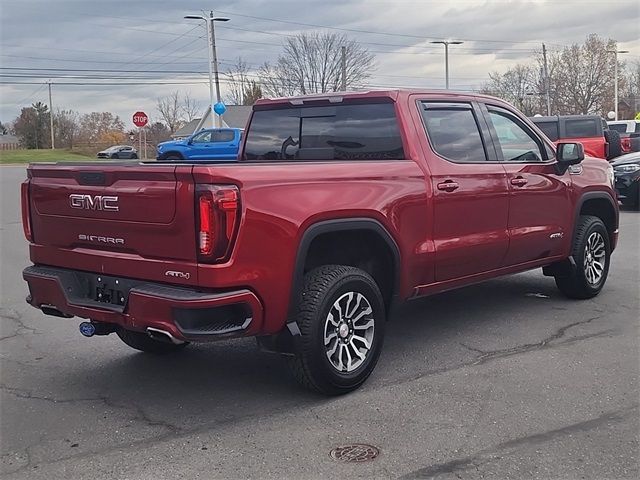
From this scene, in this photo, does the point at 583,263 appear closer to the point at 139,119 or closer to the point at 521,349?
the point at 521,349

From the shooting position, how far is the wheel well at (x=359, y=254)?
4805 mm

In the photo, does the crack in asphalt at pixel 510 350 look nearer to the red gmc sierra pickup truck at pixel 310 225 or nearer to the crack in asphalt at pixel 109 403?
the red gmc sierra pickup truck at pixel 310 225

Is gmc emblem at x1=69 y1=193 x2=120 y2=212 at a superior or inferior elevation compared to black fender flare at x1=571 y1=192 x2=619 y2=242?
superior

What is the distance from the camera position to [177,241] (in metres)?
4.08

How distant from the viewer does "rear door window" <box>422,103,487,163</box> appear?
219 inches

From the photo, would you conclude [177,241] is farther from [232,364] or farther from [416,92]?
[416,92]

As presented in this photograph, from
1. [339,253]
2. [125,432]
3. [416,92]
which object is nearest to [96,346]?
[125,432]

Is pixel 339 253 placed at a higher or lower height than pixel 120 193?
lower

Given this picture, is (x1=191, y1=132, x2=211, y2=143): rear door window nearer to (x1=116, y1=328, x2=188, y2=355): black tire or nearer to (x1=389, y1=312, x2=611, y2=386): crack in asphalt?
(x1=116, y1=328, x2=188, y2=355): black tire

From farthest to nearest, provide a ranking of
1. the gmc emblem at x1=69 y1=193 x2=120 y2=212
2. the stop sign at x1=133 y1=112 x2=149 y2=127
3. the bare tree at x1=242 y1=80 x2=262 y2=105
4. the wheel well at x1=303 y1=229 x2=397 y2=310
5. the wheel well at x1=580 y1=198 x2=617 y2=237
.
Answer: the bare tree at x1=242 y1=80 x2=262 y2=105 → the stop sign at x1=133 y1=112 x2=149 y2=127 → the wheel well at x1=580 y1=198 x2=617 y2=237 → the wheel well at x1=303 y1=229 x2=397 y2=310 → the gmc emblem at x1=69 y1=193 x2=120 y2=212

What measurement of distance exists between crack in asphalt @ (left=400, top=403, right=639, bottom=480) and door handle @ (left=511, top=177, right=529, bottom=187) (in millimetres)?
2184

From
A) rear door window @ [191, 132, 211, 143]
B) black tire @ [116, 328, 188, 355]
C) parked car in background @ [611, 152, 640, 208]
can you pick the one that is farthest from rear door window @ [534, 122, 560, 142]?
black tire @ [116, 328, 188, 355]

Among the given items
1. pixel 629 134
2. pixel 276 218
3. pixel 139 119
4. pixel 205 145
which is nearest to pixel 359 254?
pixel 276 218

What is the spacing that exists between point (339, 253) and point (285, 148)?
4.39ft
